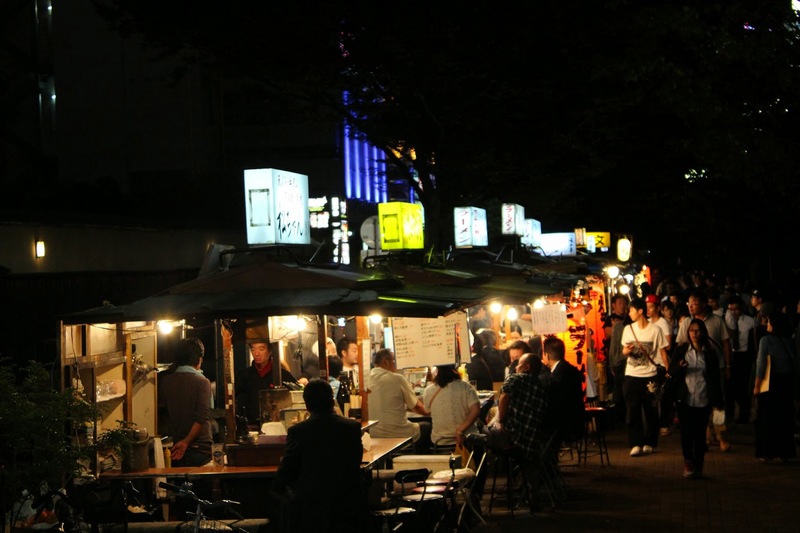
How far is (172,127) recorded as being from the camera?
3625 cm

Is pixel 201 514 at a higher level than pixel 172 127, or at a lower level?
lower

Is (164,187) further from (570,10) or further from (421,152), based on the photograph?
(570,10)

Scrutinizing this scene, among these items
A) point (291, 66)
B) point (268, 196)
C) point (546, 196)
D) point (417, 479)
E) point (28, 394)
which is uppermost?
point (291, 66)

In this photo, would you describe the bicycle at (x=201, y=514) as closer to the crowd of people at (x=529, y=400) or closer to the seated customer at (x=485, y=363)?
the crowd of people at (x=529, y=400)

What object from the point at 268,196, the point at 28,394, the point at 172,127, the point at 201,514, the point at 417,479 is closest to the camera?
the point at 201,514

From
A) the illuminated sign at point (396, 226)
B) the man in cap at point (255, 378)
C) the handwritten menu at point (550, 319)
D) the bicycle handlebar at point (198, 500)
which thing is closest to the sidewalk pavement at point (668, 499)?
the handwritten menu at point (550, 319)

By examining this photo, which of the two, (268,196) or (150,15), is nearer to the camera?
(268,196)

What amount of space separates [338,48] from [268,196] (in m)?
11.3

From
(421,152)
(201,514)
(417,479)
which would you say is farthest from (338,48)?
(201,514)

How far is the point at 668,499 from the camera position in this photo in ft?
39.5

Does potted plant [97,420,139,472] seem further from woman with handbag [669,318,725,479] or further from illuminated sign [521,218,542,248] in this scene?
illuminated sign [521,218,542,248]

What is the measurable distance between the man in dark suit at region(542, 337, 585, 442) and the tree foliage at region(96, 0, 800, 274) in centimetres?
586

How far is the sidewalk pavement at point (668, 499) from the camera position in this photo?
35.3ft

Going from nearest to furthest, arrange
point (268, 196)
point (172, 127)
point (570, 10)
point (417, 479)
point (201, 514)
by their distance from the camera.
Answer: point (201, 514)
point (417, 479)
point (268, 196)
point (570, 10)
point (172, 127)
